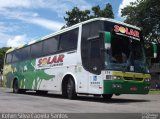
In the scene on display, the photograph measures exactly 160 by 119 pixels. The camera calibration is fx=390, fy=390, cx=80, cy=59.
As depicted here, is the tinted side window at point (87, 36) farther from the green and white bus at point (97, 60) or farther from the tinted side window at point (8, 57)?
the tinted side window at point (8, 57)

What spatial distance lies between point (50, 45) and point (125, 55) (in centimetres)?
586

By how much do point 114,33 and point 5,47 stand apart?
279 feet

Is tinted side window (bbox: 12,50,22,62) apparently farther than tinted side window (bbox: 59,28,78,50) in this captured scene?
Yes

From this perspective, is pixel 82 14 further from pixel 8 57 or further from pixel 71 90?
pixel 71 90

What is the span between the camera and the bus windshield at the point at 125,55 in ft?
51.9

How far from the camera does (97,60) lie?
52.9 ft

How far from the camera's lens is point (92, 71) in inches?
651

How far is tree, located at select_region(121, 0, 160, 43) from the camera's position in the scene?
4706cm

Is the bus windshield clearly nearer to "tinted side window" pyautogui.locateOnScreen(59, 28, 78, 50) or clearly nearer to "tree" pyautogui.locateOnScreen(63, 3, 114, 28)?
"tinted side window" pyautogui.locateOnScreen(59, 28, 78, 50)

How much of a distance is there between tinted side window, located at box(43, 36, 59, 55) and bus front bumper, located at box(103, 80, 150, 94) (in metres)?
5.25

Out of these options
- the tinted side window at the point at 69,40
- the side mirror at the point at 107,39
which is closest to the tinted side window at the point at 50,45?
the tinted side window at the point at 69,40

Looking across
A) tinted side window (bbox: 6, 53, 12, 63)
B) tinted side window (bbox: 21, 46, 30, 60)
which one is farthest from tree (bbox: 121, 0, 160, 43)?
tinted side window (bbox: 21, 46, 30, 60)

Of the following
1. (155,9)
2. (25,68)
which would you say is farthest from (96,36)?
(155,9)

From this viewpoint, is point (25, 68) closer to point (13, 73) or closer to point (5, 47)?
point (13, 73)
